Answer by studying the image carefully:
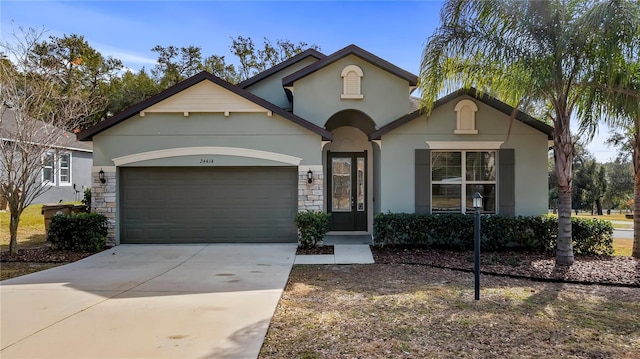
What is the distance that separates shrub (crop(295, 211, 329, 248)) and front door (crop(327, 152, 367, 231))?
2.58 metres

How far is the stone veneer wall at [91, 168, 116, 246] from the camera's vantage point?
34.9ft

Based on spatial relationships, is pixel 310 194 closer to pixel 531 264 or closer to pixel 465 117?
pixel 465 117

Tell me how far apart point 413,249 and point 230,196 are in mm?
5121

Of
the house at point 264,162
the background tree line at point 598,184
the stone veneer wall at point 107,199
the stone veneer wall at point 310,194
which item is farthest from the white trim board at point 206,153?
the background tree line at point 598,184

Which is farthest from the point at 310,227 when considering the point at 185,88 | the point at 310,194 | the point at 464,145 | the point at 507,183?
the point at 507,183

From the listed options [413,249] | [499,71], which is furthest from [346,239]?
[499,71]

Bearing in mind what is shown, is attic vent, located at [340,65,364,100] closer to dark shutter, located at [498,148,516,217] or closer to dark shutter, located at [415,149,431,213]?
dark shutter, located at [415,149,431,213]

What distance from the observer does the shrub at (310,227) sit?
10.1 m

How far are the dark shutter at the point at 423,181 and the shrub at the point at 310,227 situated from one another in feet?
8.60

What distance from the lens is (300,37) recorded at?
2959 cm

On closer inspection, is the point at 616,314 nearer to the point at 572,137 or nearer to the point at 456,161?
the point at 572,137

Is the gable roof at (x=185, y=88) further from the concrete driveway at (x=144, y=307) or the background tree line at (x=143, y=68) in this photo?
the background tree line at (x=143, y=68)

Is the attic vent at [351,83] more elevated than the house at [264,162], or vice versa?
the attic vent at [351,83]

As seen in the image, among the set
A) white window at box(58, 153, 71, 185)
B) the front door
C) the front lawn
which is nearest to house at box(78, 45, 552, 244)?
the front door
